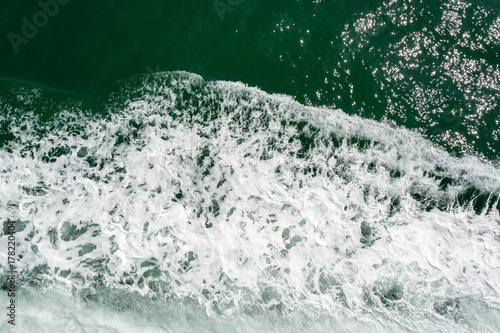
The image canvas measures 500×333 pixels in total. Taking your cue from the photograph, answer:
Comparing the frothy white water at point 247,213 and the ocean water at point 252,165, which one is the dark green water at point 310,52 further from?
the frothy white water at point 247,213

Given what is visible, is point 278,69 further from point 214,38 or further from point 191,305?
point 191,305

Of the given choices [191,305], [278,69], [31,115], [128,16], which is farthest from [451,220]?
[31,115]

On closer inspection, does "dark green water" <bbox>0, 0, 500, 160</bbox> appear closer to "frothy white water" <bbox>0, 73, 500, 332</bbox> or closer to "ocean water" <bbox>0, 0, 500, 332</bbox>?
"ocean water" <bbox>0, 0, 500, 332</bbox>

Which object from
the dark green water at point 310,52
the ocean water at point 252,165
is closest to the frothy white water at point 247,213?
the ocean water at point 252,165

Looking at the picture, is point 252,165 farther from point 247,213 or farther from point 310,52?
point 310,52

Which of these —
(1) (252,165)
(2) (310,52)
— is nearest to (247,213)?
(1) (252,165)
